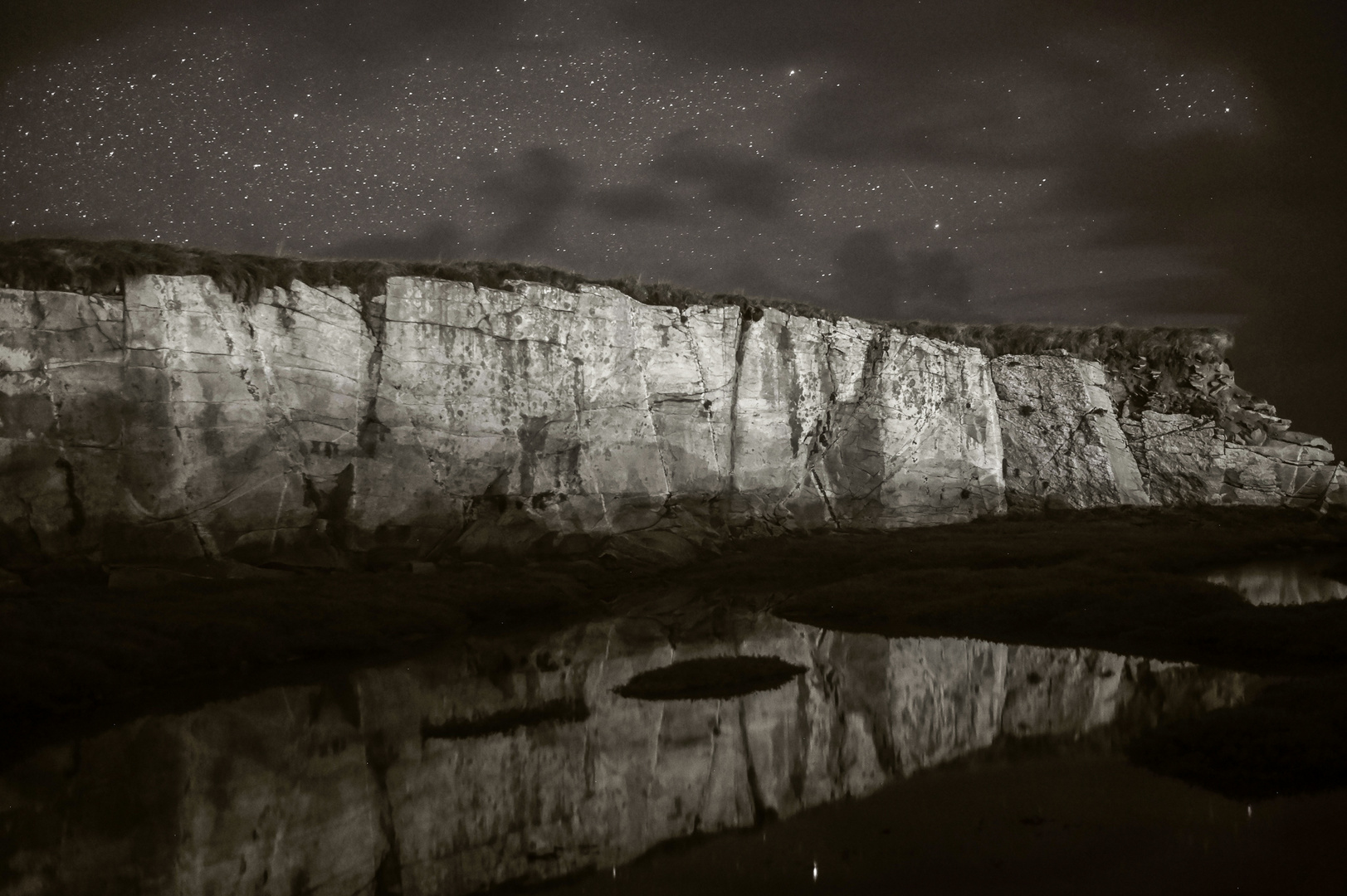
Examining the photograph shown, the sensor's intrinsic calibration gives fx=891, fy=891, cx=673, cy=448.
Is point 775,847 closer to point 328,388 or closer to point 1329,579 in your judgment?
point 328,388

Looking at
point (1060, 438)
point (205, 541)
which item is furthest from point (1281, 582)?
point (205, 541)

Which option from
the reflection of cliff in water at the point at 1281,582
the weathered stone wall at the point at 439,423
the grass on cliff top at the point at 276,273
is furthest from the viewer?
the grass on cliff top at the point at 276,273

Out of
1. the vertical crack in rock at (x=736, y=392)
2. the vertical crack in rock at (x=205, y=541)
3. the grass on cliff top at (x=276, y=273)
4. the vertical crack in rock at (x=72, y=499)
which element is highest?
the grass on cliff top at (x=276, y=273)

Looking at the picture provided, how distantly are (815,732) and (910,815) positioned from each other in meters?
2.24

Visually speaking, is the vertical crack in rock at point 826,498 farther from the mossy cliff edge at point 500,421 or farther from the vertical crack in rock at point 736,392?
the vertical crack in rock at point 736,392

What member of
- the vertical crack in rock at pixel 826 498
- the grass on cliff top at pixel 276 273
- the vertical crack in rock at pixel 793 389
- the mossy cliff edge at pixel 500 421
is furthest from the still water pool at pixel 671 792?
the vertical crack in rock at pixel 793 389

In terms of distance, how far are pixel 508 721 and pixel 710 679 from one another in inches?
104

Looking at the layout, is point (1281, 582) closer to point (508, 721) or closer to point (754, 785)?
point (754, 785)

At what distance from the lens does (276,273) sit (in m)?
19.5

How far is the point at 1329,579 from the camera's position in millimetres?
19328

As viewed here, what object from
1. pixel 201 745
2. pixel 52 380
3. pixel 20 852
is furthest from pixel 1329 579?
pixel 52 380

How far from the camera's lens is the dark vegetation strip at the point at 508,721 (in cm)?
952

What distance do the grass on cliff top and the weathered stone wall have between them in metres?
0.31

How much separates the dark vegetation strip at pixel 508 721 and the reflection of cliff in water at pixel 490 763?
35 mm
